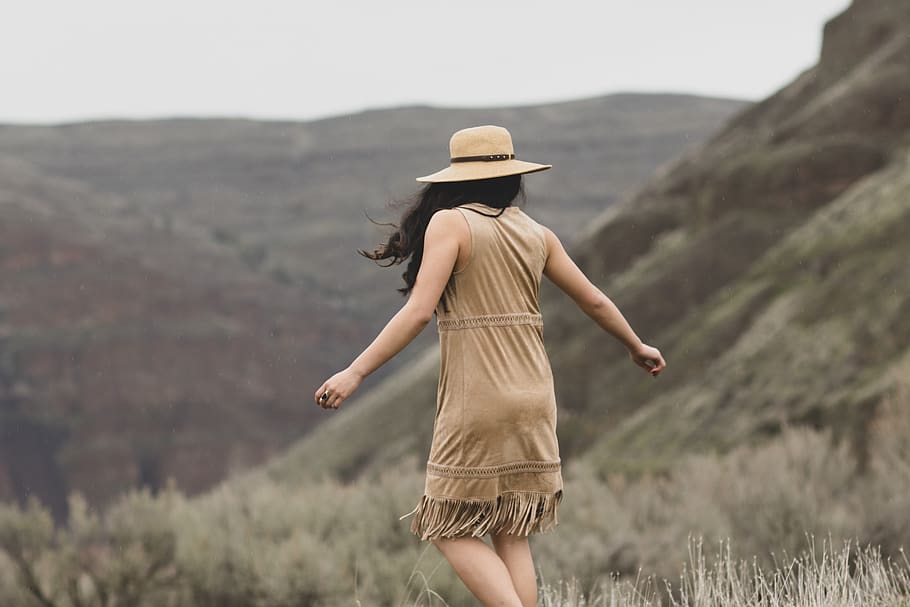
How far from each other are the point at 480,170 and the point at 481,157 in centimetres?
5

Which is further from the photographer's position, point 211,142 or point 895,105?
point 211,142

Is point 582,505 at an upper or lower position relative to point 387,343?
lower

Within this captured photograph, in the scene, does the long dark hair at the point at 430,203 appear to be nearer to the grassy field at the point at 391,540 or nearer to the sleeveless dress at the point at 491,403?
the sleeveless dress at the point at 491,403

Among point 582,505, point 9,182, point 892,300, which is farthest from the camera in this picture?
point 9,182

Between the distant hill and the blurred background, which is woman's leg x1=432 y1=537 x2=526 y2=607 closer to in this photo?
the blurred background

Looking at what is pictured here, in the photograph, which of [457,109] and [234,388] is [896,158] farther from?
[457,109]

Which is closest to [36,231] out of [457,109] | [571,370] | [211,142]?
[211,142]

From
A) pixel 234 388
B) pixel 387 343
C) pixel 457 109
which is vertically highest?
pixel 387 343

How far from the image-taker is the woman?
384 centimetres

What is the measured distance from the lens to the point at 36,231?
10088 cm

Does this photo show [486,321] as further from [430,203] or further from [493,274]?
[430,203]

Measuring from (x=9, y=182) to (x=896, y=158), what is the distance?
315 ft

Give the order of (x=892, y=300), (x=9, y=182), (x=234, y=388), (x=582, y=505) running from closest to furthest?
Result: (x=582, y=505) → (x=892, y=300) → (x=234, y=388) → (x=9, y=182)

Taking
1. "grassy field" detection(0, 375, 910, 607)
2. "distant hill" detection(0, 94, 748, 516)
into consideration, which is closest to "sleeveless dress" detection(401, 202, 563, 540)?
"grassy field" detection(0, 375, 910, 607)
